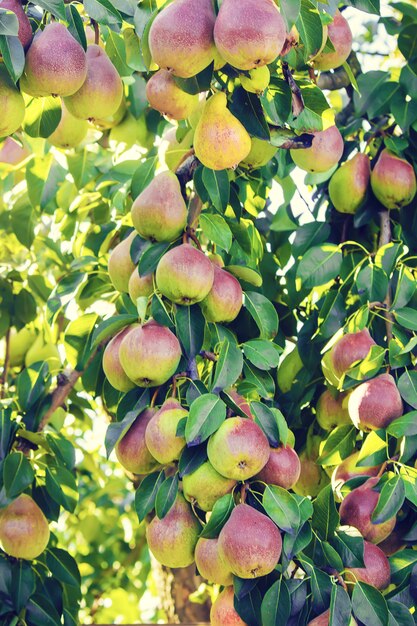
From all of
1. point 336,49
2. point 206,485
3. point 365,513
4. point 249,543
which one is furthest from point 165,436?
point 336,49

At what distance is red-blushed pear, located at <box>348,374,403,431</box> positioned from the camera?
158 cm

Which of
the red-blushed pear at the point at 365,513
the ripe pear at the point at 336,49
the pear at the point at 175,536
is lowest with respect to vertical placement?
the red-blushed pear at the point at 365,513

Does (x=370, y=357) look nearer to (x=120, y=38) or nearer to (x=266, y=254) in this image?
(x=266, y=254)

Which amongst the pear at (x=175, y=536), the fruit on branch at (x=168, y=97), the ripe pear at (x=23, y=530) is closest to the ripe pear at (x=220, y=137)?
the fruit on branch at (x=168, y=97)

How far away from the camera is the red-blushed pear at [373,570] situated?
141cm

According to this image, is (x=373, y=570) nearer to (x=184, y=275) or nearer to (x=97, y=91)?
(x=184, y=275)

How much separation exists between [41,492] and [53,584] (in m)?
0.18

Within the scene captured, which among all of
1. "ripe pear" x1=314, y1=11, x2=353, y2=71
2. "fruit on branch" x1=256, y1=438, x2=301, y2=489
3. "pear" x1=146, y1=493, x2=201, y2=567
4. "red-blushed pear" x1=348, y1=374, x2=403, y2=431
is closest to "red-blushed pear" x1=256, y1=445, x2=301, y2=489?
"fruit on branch" x1=256, y1=438, x2=301, y2=489

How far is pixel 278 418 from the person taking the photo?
1405 mm

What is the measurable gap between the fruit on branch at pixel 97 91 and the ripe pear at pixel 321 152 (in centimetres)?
34

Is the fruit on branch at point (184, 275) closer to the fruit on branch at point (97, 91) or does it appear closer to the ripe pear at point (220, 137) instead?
the ripe pear at point (220, 137)

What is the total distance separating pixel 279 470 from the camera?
1387mm

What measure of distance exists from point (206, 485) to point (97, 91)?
0.65 meters

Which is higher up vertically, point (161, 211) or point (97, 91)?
point (97, 91)
